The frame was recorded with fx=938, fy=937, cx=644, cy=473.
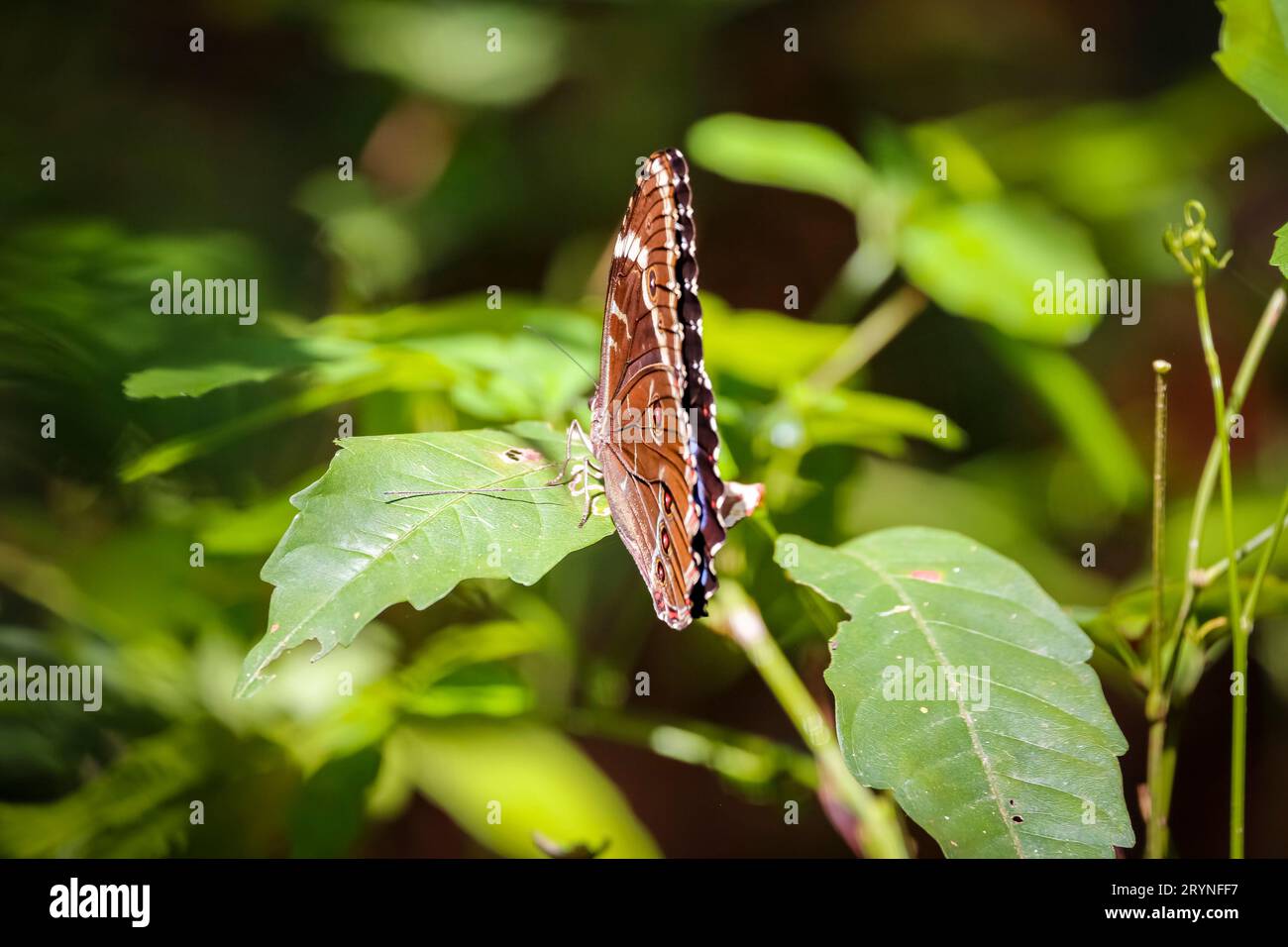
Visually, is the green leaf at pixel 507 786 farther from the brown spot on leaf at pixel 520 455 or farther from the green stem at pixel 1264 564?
the green stem at pixel 1264 564

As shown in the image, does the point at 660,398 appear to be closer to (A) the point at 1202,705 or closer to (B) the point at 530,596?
(B) the point at 530,596

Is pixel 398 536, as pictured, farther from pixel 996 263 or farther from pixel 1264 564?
pixel 996 263

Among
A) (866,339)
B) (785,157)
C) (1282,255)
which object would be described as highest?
(785,157)

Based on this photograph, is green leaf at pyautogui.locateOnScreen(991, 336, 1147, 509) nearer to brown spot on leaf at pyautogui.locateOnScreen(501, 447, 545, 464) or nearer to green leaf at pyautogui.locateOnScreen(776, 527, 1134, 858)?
green leaf at pyautogui.locateOnScreen(776, 527, 1134, 858)

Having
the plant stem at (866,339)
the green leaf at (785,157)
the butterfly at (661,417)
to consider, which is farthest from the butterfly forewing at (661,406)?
the green leaf at (785,157)

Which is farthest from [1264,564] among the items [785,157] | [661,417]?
[785,157]

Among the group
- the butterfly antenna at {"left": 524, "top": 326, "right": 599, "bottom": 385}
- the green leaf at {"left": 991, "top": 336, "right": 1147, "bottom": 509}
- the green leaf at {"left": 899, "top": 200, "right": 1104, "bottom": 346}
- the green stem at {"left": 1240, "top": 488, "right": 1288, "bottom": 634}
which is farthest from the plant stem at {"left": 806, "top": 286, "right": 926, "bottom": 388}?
the green stem at {"left": 1240, "top": 488, "right": 1288, "bottom": 634}
